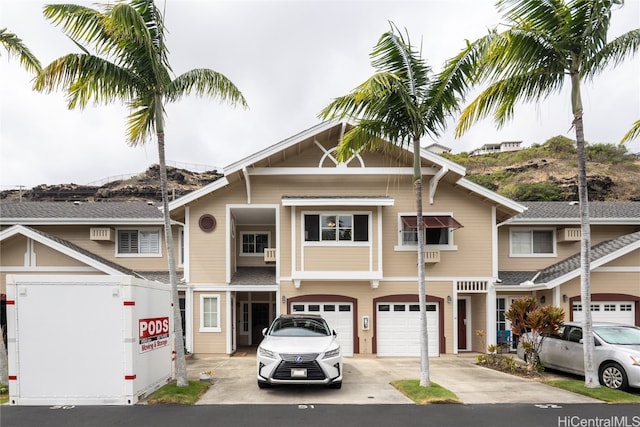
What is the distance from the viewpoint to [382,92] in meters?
9.80

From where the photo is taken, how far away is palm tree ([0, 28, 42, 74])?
→ 11.1 metres

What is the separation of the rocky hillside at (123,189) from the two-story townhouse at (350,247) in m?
44.2

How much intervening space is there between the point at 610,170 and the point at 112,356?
67.7 meters

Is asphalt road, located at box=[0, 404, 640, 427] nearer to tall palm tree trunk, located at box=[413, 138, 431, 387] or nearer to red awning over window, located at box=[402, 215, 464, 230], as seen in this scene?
tall palm tree trunk, located at box=[413, 138, 431, 387]

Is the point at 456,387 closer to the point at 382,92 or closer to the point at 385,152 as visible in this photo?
the point at 382,92

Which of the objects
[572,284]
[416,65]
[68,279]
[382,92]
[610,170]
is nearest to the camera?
[68,279]

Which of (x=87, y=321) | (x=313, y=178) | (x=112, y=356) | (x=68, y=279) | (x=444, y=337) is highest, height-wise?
(x=313, y=178)

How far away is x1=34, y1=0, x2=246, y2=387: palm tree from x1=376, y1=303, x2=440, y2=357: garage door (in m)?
7.96

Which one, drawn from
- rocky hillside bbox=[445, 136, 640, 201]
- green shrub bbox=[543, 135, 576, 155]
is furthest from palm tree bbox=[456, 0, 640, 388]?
green shrub bbox=[543, 135, 576, 155]

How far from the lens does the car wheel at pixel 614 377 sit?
10.4 m

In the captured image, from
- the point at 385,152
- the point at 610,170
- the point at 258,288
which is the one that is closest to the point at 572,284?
the point at 385,152

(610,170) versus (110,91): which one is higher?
(610,170)

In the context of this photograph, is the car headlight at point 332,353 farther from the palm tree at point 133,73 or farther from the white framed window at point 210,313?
the white framed window at point 210,313

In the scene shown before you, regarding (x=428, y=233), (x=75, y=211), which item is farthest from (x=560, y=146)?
(x=75, y=211)
